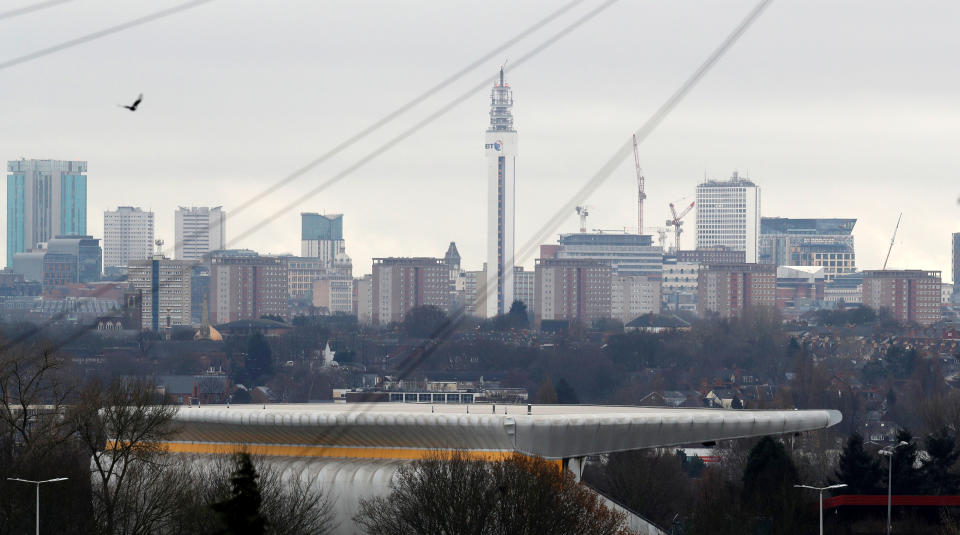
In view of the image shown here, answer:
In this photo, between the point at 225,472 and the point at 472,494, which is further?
the point at 225,472

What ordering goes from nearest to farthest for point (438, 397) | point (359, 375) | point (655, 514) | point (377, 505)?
point (377, 505), point (655, 514), point (438, 397), point (359, 375)

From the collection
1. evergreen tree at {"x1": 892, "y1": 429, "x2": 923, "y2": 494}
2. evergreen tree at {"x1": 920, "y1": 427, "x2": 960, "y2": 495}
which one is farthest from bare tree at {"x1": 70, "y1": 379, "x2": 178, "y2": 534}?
evergreen tree at {"x1": 920, "y1": 427, "x2": 960, "y2": 495}

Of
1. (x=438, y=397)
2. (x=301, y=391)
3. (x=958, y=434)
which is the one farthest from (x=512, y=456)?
(x=301, y=391)

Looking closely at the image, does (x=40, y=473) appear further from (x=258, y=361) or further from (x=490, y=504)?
(x=258, y=361)

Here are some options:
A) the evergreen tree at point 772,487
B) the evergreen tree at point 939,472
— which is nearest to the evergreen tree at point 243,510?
the evergreen tree at point 772,487

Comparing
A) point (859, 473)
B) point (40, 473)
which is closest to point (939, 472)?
point (859, 473)

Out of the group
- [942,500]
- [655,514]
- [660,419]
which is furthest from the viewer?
[655,514]

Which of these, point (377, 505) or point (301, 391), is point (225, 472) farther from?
point (301, 391)
